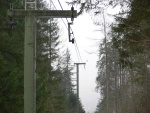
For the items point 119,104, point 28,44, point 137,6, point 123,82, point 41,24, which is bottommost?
point 119,104

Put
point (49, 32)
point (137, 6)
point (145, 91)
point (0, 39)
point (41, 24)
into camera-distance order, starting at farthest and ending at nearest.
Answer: point (49, 32)
point (41, 24)
point (145, 91)
point (0, 39)
point (137, 6)

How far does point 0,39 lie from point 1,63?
2026mm

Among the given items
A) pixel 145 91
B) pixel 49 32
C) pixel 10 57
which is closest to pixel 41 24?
pixel 49 32

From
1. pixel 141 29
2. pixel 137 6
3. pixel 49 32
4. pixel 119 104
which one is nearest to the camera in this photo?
pixel 137 6

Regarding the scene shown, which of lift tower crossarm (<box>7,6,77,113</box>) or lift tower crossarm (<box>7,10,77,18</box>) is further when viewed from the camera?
lift tower crossarm (<box>7,10,77,18</box>)

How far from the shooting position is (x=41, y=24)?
32812 millimetres

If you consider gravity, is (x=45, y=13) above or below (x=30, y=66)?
above

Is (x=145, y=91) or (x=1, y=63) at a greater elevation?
(x=1, y=63)

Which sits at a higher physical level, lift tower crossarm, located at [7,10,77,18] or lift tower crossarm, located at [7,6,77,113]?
lift tower crossarm, located at [7,10,77,18]

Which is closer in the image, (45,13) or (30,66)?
(30,66)

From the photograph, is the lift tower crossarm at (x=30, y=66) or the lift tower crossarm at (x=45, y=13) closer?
the lift tower crossarm at (x=30, y=66)

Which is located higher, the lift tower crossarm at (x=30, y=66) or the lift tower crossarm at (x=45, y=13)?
the lift tower crossarm at (x=45, y=13)

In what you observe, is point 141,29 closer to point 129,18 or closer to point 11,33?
point 129,18

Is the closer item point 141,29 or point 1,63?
point 141,29
